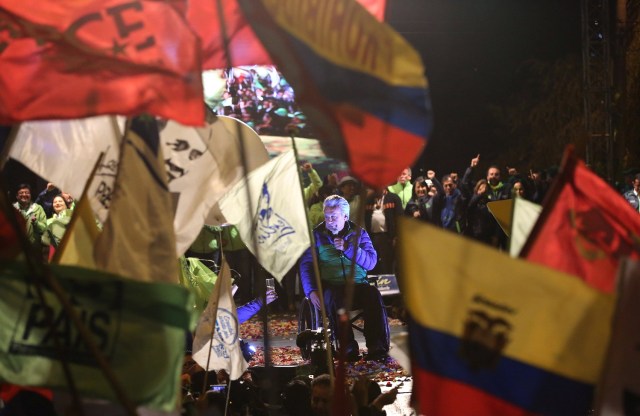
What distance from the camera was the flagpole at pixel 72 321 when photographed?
4.84 metres

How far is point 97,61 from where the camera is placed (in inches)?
233

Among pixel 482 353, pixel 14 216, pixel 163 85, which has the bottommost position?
pixel 482 353

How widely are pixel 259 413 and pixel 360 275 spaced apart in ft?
12.9

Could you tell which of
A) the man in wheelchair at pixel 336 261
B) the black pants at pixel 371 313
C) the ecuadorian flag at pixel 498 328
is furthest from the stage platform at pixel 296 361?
the ecuadorian flag at pixel 498 328

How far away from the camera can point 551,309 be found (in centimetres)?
483

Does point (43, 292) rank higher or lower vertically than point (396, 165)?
lower

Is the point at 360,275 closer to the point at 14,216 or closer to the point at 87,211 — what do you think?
the point at 87,211

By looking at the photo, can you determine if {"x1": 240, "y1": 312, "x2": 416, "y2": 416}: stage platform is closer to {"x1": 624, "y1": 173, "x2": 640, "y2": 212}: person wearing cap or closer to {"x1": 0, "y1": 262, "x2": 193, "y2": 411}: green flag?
{"x1": 624, "y1": 173, "x2": 640, "y2": 212}: person wearing cap

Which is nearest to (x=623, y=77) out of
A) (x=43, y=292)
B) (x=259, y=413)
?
(x=259, y=413)

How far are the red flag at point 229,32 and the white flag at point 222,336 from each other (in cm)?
234

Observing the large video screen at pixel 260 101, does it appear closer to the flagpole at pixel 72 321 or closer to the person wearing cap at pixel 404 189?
the person wearing cap at pixel 404 189

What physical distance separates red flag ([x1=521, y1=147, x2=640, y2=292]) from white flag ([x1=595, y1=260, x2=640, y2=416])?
598mm

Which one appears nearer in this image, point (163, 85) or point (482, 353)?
point (482, 353)

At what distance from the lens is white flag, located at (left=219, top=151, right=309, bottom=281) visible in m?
9.29
